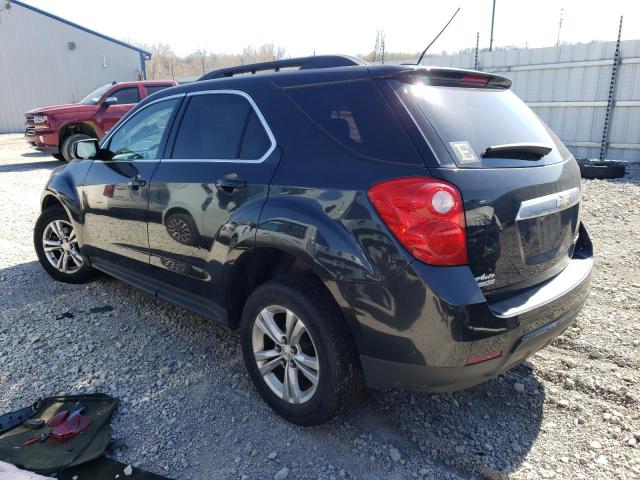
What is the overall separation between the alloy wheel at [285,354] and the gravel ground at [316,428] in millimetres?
222

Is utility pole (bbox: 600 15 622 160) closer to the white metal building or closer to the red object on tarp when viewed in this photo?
the red object on tarp

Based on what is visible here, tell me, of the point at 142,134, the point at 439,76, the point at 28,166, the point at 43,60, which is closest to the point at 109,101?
the point at 28,166

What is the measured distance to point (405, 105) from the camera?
230cm

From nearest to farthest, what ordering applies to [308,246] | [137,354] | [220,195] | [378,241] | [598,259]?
[378,241] → [308,246] → [220,195] → [137,354] → [598,259]

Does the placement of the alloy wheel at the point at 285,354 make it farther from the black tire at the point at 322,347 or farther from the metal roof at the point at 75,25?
the metal roof at the point at 75,25

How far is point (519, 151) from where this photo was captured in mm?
2488

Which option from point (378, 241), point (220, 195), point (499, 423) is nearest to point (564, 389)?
point (499, 423)

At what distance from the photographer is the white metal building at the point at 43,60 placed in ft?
74.0

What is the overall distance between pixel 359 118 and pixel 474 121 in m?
0.58

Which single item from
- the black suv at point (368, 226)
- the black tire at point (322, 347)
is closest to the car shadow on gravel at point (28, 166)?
the black suv at point (368, 226)

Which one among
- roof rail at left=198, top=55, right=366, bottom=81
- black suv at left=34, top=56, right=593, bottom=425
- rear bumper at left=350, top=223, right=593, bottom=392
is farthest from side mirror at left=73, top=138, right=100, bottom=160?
rear bumper at left=350, top=223, right=593, bottom=392

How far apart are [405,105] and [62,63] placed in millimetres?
26565

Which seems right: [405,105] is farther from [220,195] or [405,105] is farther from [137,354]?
[137,354]

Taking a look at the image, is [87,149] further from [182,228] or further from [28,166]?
[28,166]
